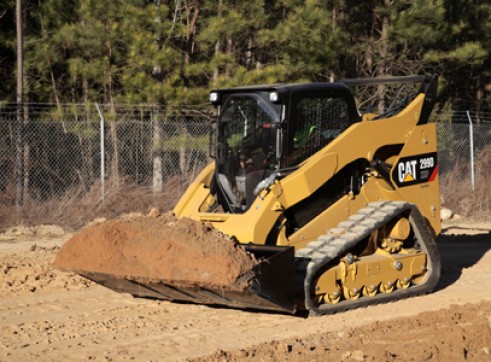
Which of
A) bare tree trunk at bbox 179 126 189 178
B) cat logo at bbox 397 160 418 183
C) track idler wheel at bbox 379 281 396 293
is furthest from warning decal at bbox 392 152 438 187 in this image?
bare tree trunk at bbox 179 126 189 178

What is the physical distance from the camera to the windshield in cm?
877

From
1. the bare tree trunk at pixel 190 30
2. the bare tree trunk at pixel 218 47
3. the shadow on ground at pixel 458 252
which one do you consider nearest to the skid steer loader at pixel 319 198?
the shadow on ground at pixel 458 252

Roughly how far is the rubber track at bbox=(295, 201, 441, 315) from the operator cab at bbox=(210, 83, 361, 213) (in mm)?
811

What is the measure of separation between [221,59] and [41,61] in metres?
5.26

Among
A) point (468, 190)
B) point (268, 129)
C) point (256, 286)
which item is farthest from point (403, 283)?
point (468, 190)

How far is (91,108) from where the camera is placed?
18.8 meters

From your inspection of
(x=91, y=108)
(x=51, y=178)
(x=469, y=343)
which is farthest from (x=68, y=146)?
(x=469, y=343)

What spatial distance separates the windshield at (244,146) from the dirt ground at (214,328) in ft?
4.31

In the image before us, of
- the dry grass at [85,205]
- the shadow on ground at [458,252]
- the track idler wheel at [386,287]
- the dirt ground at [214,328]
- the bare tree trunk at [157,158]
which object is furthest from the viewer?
the bare tree trunk at [157,158]

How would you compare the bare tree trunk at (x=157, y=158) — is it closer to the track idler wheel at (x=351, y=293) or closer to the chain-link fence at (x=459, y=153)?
the chain-link fence at (x=459, y=153)

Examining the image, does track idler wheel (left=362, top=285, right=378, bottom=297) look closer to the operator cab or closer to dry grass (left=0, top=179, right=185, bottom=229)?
the operator cab

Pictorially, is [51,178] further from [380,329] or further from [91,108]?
[380,329]

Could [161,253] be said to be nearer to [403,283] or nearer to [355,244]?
[355,244]

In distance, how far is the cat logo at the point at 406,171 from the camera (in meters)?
9.59
